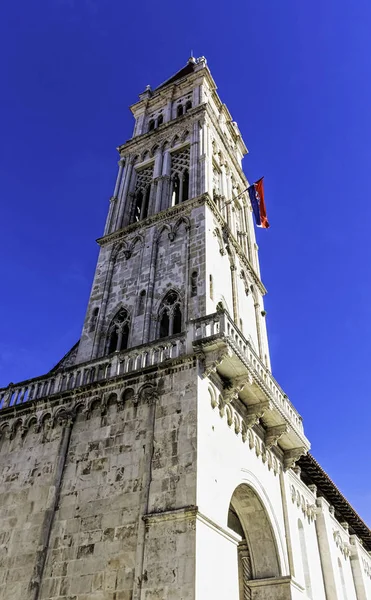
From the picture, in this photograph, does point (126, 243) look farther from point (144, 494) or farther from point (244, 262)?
point (144, 494)

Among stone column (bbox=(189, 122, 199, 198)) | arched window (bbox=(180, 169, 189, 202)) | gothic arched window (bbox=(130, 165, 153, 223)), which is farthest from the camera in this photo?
gothic arched window (bbox=(130, 165, 153, 223))

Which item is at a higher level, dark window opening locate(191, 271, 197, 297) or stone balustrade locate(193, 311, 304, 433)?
dark window opening locate(191, 271, 197, 297)

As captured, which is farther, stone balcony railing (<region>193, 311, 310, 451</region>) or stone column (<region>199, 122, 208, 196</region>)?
stone column (<region>199, 122, 208, 196</region>)

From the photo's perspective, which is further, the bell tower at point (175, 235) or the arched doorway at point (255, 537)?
the bell tower at point (175, 235)

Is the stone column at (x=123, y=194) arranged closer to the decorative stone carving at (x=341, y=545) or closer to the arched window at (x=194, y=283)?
the arched window at (x=194, y=283)

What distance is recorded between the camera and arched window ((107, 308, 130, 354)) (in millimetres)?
18531

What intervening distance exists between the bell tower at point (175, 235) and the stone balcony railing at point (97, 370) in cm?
207

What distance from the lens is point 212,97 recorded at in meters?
29.2

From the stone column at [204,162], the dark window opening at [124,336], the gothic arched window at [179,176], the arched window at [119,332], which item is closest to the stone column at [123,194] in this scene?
the gothic arched window at [179,176]

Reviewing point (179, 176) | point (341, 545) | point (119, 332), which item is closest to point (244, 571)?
point (119, 332)

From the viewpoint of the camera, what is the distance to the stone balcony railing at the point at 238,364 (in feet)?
41.9

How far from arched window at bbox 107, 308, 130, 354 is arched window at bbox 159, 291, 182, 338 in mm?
1486

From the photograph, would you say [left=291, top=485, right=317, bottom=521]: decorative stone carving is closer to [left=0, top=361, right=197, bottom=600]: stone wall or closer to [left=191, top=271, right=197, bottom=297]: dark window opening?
[left=191, top=271, right=197, bottom=297]: dark window opening

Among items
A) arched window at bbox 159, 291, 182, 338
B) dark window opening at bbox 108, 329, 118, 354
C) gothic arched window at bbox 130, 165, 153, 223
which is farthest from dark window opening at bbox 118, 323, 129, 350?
gothic arched window at bbox 130, 165, 153, 223
